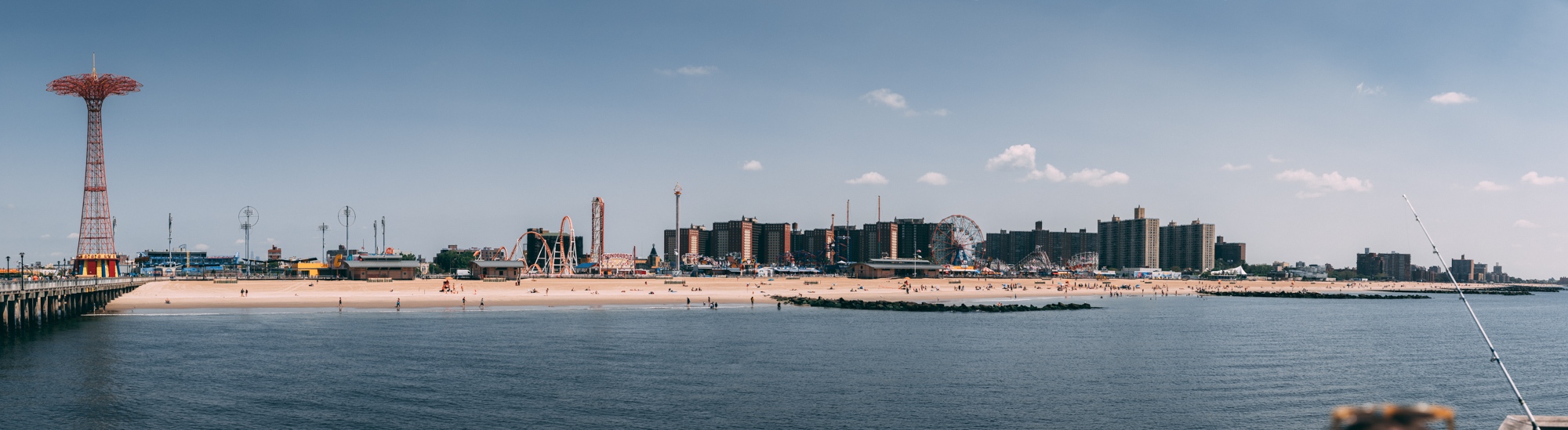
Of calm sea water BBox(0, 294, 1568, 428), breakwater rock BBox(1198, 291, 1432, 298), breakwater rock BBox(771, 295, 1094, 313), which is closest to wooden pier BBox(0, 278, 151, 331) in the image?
calm sea water BBox(0, 294, 1568, 428)

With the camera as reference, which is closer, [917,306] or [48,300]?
[48,300]

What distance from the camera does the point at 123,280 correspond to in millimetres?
107875

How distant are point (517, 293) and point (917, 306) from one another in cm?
5588

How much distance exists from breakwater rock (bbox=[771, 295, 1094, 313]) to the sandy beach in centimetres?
863

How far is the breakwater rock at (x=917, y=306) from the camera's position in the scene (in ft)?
362

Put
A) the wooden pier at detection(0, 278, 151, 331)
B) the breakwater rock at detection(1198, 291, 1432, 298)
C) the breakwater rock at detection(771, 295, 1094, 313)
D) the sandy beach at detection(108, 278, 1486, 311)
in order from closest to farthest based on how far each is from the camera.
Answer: the wooden pier at detection(0, 278, 151, 331) < the sandy beach at detection(108, 278, 1486, 311) < the breakwater rock at detection(771, 295, 1094, 313) < the breakwater rock at detection(1198, 291, 1432, 298)

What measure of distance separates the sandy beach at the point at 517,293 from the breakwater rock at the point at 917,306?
28.3ft

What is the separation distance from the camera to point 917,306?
11294cm

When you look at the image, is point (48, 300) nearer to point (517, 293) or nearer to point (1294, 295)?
point (517, 293)

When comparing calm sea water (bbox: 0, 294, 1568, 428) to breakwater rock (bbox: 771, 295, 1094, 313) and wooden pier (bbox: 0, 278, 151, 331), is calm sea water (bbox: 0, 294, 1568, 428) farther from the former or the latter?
breakwater rock (bbox: 771, 295, 1094, 313)

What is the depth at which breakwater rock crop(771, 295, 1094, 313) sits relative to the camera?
110375 mm

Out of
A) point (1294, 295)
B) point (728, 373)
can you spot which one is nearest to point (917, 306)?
point (728, 373)

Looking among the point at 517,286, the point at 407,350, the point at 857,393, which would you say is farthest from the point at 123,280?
the point at 857,393

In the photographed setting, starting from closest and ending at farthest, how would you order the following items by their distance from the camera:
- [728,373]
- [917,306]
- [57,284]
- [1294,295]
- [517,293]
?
1. [728,373]
2. [57,284]
3. [917,306]
4. [517,293]
5. [1294,295]
